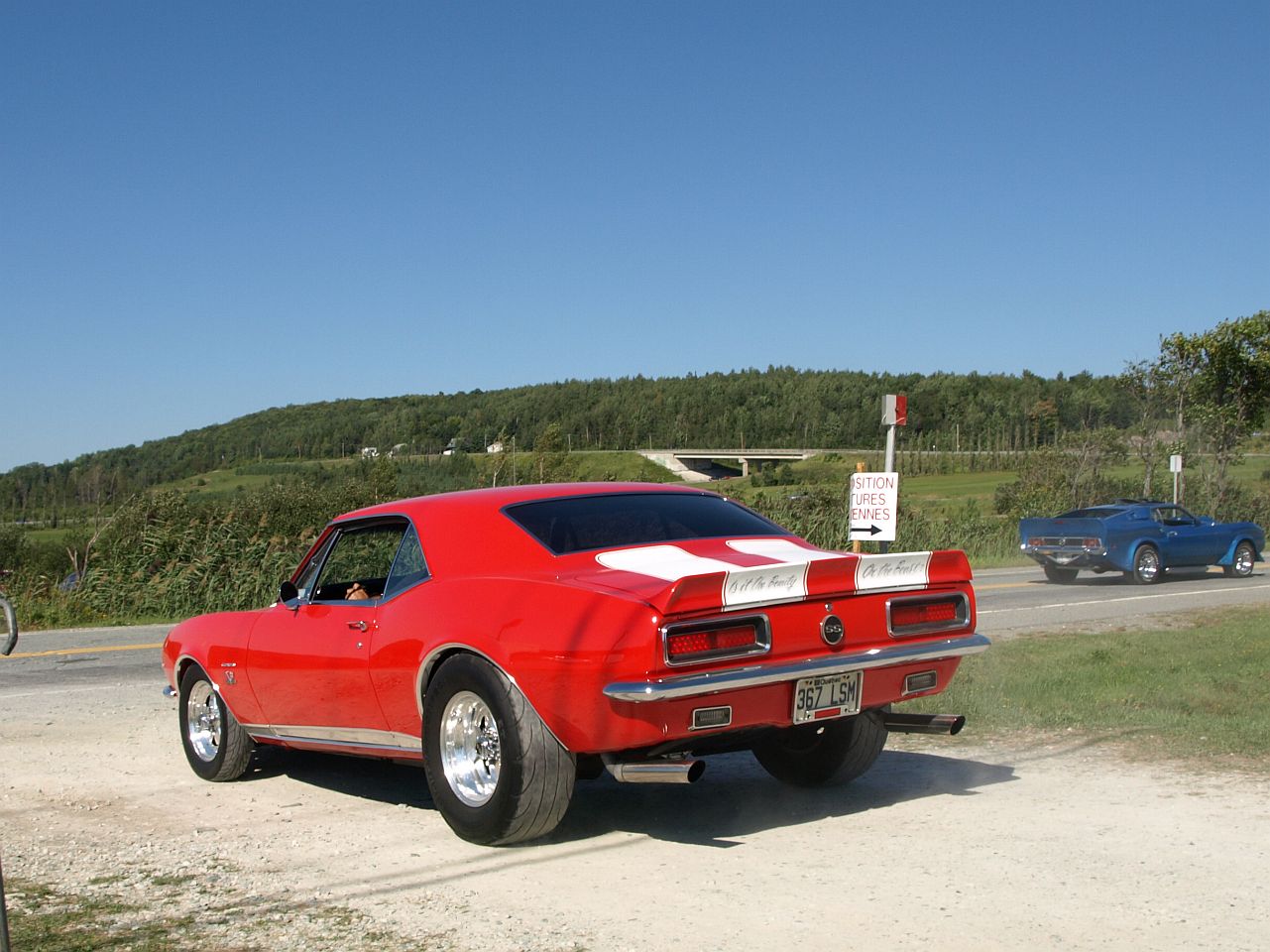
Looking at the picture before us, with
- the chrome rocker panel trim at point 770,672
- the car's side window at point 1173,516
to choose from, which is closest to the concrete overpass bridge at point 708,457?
the car's side window at point 1173,516

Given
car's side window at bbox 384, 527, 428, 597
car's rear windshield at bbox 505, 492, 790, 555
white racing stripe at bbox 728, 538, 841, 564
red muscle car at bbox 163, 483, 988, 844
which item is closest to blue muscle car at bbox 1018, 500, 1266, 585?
red muscle car at bbox 163, 483, 988, 844

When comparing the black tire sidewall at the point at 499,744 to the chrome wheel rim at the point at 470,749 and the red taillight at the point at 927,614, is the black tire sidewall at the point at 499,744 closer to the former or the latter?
the chrome wheel rim at the point at 470,749

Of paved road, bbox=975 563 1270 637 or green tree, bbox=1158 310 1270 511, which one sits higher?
green tree, bbox=1158 310 1270 511

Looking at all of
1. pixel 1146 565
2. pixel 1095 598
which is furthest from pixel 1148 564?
pixel 1095 598

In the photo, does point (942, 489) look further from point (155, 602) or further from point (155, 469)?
point (155, 602)

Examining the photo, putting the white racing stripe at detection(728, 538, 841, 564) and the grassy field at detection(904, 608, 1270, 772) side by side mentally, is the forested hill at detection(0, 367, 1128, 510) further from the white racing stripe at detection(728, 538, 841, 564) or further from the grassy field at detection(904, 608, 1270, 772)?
the white racing stripe at detection(728, 538, 841, 564)

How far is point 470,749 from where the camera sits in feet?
18.9

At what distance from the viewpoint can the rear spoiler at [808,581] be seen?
17.1 feet

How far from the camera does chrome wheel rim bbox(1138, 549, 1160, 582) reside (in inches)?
966

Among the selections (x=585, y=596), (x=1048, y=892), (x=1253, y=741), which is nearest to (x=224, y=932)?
(x=585, y=596)

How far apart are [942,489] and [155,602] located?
45876mm

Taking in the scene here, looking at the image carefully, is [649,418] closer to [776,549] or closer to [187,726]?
[187,726]

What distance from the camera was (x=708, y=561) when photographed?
590 centimetres

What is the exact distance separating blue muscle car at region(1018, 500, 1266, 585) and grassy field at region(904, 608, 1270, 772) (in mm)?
10247
